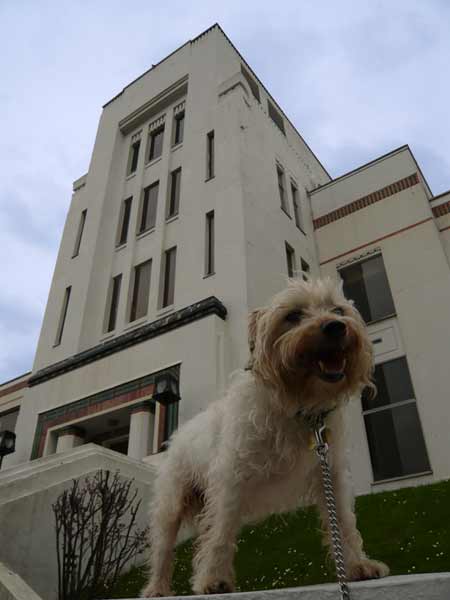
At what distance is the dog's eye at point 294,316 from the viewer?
3088mm

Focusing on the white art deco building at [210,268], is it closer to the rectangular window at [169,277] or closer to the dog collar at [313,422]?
the rectangular window at [169,277]

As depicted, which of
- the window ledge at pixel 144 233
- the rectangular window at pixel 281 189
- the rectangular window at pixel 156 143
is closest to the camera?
the window ledge at pixel 144 233

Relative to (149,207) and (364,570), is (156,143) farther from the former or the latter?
(364,570)

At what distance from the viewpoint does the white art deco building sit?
37.8 ft

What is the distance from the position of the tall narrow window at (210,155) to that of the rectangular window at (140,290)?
144 inches

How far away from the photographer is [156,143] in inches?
760

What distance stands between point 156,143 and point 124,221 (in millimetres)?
4202

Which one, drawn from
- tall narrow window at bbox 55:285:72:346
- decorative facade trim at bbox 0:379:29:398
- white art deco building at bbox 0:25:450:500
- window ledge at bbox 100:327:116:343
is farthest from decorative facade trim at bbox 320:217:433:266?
decorative facade trim at bbox 0:379:29:398

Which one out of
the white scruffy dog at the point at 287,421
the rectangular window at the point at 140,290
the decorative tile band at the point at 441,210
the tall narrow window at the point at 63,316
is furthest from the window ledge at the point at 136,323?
the white scruffy dog at the point at 287,421

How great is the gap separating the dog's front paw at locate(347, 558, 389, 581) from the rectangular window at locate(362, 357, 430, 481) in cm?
884

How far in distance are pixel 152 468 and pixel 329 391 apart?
621 centimetres

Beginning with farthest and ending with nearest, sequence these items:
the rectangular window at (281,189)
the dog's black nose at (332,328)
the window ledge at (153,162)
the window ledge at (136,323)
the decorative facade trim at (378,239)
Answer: the window ledge at (153,162) → the rectangular window at (281,189) → the decorative facade trim at (378,239) → the window ledge at (136,323) → the dog's black nose at (332,328)

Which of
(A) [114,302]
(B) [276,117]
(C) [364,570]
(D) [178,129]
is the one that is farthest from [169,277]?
(C) [364,570]

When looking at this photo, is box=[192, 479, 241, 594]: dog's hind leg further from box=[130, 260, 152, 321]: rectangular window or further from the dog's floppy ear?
box=[130, 260, 152, 321]: rectangular window
